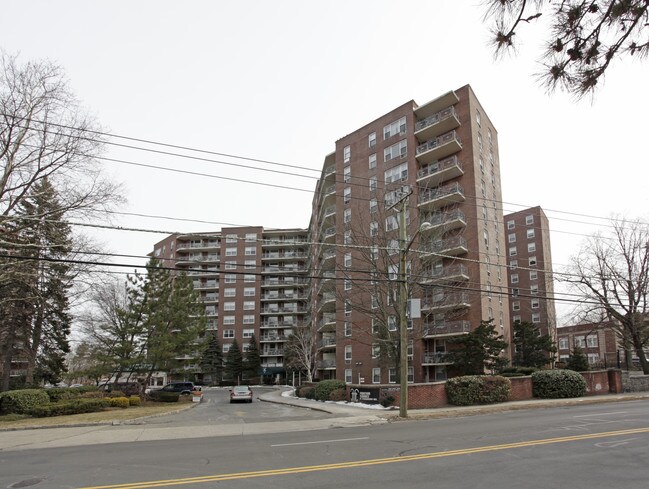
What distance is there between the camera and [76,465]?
9.81 m

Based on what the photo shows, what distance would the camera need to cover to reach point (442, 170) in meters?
43.1

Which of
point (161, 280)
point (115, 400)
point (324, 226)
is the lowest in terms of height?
point (115, 400)

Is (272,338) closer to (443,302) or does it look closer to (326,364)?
(326,364)

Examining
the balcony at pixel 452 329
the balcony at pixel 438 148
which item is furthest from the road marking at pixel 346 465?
the balcony at pixel 438 148

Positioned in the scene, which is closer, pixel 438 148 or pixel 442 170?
pixel 442 170

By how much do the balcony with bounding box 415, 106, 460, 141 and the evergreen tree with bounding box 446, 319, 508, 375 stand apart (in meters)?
20.2

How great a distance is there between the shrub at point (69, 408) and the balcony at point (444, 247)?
20.0 m

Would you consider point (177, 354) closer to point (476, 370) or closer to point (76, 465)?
point (476, 370)

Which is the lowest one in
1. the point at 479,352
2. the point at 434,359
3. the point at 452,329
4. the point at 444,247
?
the point at 434,359

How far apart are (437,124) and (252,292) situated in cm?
5063

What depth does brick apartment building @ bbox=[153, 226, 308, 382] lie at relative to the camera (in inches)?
3228

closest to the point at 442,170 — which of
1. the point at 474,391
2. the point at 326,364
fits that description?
the point at 474,391

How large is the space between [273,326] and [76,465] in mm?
72959

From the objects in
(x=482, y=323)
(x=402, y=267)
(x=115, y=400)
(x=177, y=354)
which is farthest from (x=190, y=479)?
(x=482, y=323)
